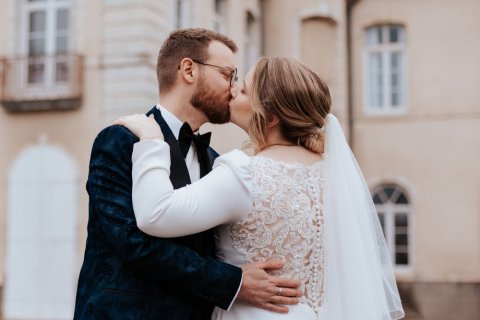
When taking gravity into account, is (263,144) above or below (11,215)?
above

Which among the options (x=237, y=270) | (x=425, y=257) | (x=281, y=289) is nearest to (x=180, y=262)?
(x=237, y=270)

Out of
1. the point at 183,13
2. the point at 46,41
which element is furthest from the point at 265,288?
the point at 183,13

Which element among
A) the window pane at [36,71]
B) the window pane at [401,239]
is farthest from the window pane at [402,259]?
the window pane at [36,71]

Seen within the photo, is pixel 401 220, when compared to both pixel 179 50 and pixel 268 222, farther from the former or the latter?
pixel 268 222

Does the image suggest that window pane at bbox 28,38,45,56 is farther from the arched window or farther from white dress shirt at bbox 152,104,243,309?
white dress shirt at bbox 152,104,243,309

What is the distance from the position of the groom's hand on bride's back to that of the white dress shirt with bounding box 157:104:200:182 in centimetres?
47

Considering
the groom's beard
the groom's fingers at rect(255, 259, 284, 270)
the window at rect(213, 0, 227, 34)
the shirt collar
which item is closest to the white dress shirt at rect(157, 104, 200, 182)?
the shirt collar

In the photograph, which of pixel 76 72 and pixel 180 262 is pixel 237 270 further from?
pixel 76 72

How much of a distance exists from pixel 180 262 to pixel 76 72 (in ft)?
32.2

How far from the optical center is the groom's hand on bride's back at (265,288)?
247 centimetres

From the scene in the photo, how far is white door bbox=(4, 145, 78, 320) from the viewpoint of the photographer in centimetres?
1164

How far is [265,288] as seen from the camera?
2469 millimetres

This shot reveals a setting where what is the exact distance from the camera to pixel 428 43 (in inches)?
682

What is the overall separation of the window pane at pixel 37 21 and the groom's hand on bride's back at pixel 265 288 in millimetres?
10563
